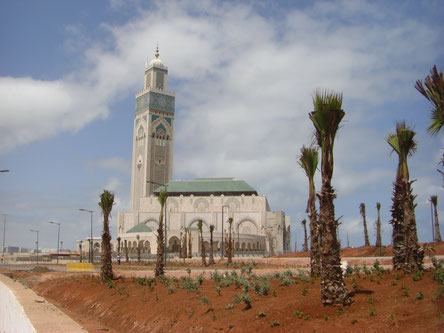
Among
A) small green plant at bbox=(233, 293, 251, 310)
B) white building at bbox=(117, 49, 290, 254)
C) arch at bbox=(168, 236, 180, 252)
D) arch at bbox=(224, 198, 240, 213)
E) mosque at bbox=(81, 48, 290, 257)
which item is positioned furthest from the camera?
arch at bbox=(224, 198, 240, 213)

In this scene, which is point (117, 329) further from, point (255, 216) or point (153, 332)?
point (255, 216)

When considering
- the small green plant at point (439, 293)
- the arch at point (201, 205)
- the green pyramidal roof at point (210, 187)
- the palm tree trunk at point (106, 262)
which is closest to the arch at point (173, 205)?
the green pyramidal roof at point (210, 187)

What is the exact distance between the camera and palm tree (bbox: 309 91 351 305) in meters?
10.8

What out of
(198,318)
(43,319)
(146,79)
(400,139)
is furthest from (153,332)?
(146,79)

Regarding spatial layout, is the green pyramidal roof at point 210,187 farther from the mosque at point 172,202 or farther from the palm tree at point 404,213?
the palm tree at point 404,213

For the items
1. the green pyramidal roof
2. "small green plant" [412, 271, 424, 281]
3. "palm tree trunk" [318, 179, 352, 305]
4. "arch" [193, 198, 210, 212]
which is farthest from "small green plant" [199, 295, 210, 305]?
the green pyramidal roof

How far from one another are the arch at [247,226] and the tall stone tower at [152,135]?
954 inches

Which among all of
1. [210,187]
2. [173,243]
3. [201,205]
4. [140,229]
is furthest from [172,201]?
[173,243]

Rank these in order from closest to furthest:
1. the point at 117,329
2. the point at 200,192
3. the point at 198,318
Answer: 1. the point at 198,318
2. the point at 117,329
3. the point at 200,192

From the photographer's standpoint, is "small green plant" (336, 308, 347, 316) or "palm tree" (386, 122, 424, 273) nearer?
"small green plant" (336, 308, 347, 316)

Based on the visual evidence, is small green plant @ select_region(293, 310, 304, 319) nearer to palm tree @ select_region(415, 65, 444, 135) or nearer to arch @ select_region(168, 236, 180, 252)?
palm tree @ select_region(415, 65, 444, 135)

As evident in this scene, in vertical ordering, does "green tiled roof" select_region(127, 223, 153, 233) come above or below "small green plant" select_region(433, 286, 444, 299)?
above

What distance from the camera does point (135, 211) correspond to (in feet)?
338

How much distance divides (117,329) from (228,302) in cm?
474
